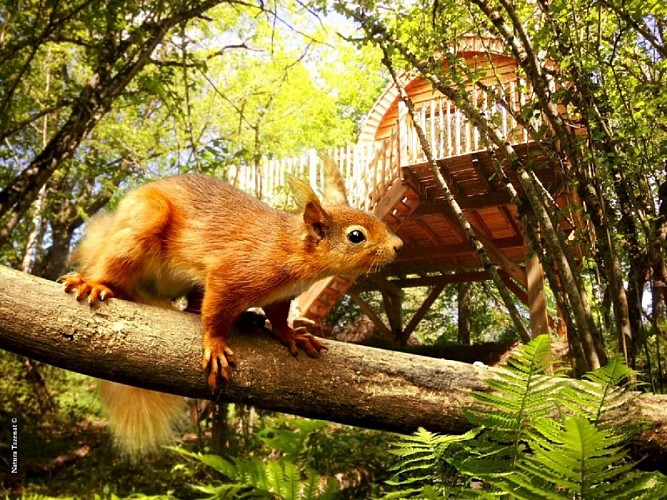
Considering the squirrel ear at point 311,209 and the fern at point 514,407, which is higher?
the squirrel ear at point 311,209

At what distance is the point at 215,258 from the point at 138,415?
1.96ft

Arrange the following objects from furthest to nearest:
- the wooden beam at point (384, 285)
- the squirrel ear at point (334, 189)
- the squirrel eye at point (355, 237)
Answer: the wooden beam at point (384, 285)
the squirrel ear at point (334, 189)
the squirrel eye at point (355, 237)

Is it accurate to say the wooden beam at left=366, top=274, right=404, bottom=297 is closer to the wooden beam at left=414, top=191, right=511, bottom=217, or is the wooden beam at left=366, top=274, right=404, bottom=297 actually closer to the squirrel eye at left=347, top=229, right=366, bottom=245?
the wooden beam at left=414, top=191, right=511, bottom=217

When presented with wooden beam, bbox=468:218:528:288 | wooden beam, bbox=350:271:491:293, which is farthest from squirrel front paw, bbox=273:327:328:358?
wooden beam, bbox=350:271:491:293

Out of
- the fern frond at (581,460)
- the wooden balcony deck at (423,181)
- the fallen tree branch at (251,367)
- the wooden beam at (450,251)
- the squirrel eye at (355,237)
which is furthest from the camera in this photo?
the wooden beam at (450,251)

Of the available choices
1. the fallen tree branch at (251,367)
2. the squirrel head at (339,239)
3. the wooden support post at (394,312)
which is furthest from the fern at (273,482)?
the wooden support post at (394,312)

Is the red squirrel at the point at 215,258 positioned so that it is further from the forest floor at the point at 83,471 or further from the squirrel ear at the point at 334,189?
the forest floor at the point at 83,471

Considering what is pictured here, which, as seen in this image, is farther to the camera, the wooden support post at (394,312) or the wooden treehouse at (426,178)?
the wooden support post at (394,312)

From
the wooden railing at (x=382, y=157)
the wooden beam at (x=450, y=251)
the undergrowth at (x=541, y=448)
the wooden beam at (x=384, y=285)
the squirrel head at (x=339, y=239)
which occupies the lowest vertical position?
the undergrowth at (x=541, y=448)

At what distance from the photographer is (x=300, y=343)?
148 centimetres

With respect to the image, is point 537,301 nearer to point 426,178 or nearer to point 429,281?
point 426,178

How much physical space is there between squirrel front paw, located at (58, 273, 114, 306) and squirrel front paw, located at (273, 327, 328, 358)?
18.9 inches

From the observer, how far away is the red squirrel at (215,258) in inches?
57.9

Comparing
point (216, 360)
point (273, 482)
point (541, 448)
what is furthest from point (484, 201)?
point (541, 448)
